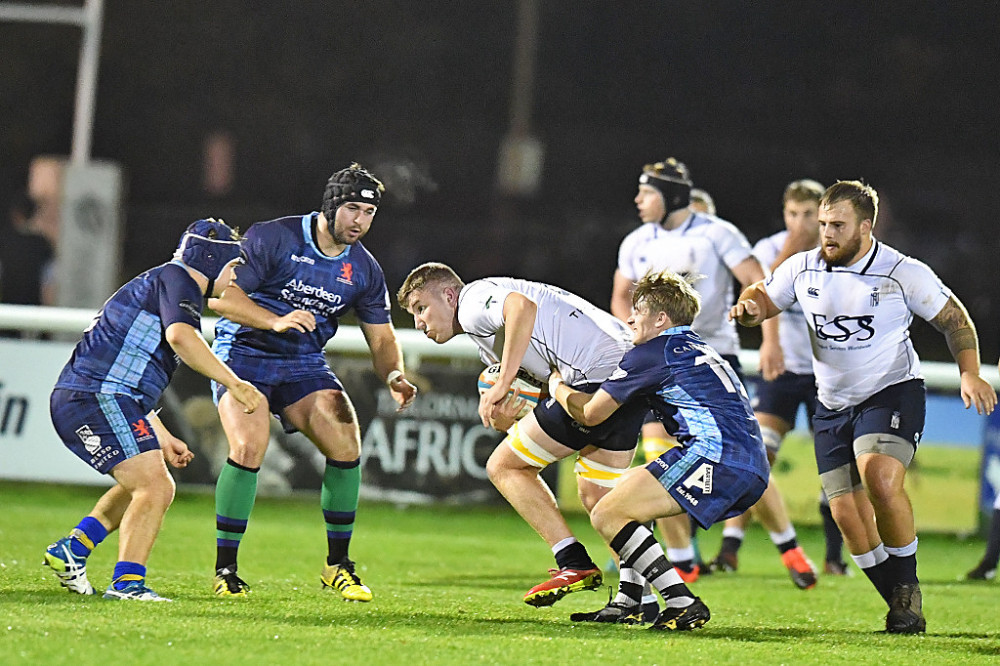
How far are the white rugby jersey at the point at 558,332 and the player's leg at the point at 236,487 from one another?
116 cm

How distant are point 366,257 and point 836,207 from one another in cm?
223

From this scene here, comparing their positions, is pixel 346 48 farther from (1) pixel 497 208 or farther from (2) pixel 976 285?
(2) pixel 976 285

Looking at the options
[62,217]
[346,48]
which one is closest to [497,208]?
[346,48]

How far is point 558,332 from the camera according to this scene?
6.46 metres

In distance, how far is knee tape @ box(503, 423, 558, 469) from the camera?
6.46m

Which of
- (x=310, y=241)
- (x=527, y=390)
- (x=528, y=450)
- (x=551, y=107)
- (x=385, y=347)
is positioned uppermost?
(x=551, y=107)

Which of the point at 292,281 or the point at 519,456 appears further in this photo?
the point at 292,281

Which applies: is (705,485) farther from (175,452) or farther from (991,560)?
(991,560)

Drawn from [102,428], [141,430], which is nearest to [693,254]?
[141,430]

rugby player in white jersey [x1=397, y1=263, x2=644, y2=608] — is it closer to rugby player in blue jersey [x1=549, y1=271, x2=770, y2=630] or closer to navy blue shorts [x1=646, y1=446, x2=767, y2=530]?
rugby player in blue jersey [x1=549, y1=271, x2=770, y2=630]

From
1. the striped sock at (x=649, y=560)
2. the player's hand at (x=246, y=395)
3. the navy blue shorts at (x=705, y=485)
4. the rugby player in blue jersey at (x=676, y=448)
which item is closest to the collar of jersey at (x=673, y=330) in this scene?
the rugby player in blue jersey at (x=676, y=448)

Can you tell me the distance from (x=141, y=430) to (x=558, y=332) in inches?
71.9

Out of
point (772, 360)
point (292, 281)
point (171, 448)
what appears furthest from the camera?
point (772, 360)

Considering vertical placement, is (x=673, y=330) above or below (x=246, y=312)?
above
